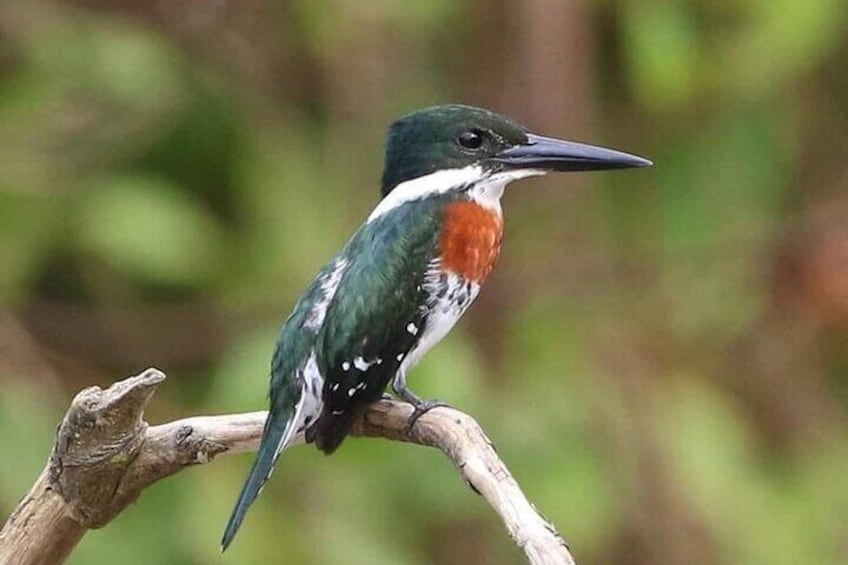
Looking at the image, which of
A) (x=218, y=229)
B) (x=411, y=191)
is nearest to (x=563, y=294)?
(x=218, y=229)

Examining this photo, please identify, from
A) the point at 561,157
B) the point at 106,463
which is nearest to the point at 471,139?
the point at 561,157

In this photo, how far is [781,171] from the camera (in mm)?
3326

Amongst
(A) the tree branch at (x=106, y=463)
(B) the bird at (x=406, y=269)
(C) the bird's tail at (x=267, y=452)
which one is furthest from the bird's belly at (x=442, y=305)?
(A) the tree branch at (x=106, y=463)

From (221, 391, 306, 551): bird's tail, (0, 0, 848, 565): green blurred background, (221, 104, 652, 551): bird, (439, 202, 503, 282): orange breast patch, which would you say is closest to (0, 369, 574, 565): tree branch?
(221, 391, 306, 551): bird's tail

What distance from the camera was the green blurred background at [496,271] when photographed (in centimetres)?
284

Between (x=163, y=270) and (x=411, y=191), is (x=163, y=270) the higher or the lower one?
the lower one

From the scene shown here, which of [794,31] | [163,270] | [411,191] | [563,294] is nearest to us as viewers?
[411,191]

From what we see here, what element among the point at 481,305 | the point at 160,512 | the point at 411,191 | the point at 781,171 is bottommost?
the point at 160,512

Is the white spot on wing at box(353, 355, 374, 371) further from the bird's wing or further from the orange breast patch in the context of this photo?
the orange breast patch

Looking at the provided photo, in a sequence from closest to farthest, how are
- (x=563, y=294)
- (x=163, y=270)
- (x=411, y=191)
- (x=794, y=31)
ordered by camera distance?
(x=411, y=191), (x=794, y=31), (x=163, y=270), (x=563, y=294)

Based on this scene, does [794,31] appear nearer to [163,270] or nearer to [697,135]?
[697,135]

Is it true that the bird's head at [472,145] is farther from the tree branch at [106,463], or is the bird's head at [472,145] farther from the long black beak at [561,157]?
the tree branch at [106,463]

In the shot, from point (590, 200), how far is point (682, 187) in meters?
0.17

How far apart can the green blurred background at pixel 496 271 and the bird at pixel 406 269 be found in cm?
61
